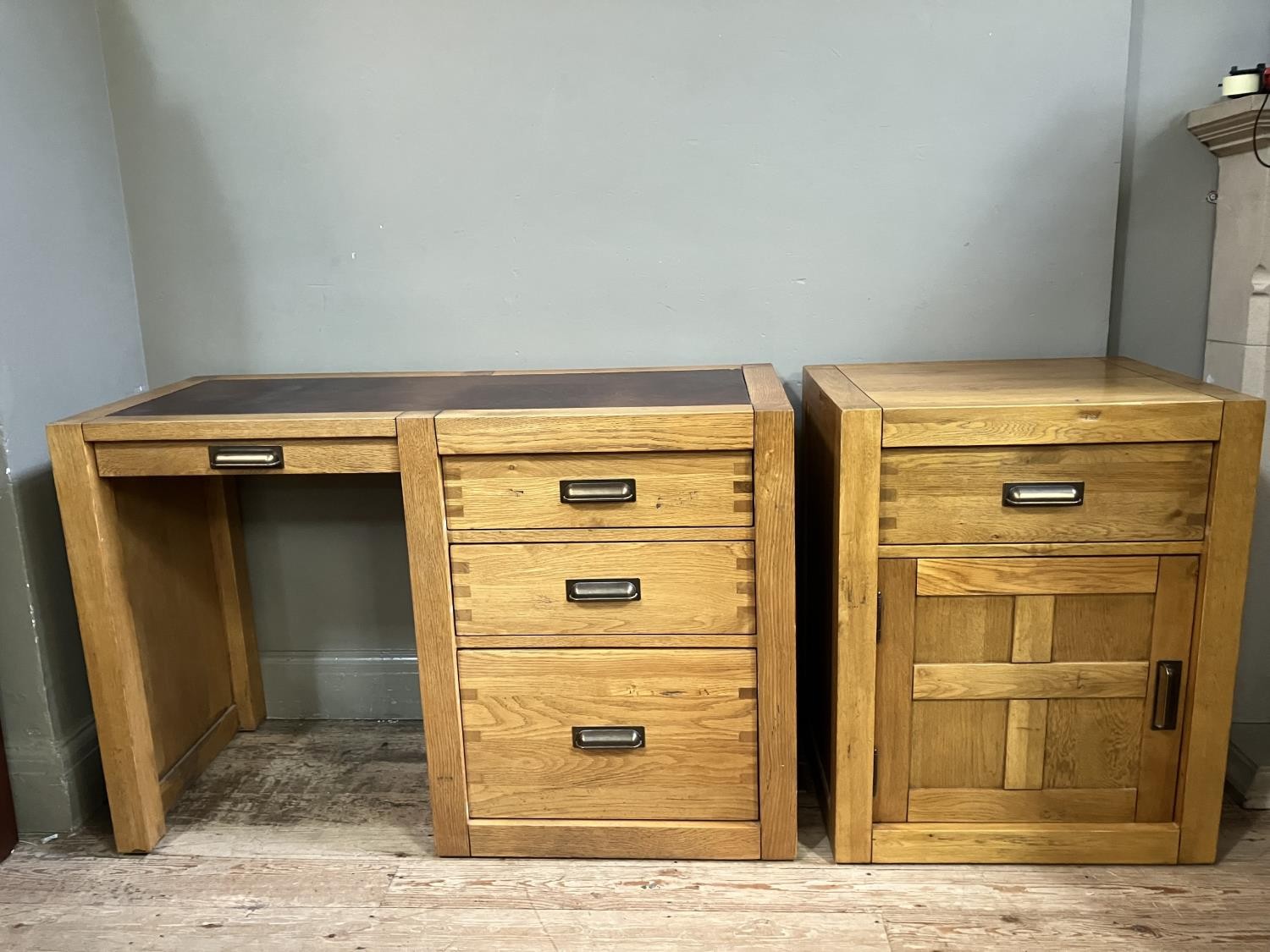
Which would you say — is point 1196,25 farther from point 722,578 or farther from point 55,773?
point 55,773

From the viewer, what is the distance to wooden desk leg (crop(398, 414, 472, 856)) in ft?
5.34

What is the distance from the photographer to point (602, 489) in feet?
5.33

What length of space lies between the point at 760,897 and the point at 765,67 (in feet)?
5.27

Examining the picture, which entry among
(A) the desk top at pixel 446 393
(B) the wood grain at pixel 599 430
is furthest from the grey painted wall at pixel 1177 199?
(B) the wood grain at pixel 599 430

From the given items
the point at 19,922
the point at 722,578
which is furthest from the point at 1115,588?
the point at 19,922

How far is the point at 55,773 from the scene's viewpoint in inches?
74.1

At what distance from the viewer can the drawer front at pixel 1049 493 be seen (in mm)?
1550

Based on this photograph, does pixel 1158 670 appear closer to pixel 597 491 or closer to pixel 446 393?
pixel 597 491

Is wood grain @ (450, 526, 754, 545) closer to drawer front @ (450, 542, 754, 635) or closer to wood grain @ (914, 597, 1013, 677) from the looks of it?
drawer front @ (450, 542, 754, 635)

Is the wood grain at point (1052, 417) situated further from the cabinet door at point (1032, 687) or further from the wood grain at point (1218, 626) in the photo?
the cabinet door at point (1032, 687)

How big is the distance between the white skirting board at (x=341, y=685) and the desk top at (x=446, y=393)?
2.27ft

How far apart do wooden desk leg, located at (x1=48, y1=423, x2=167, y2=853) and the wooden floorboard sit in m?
0.11

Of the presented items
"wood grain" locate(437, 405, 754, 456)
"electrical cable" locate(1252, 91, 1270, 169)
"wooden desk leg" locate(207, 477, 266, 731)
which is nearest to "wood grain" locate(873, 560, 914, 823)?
"wood grain" locate(437, 405, 754, 456)

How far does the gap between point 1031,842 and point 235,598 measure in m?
1.77
